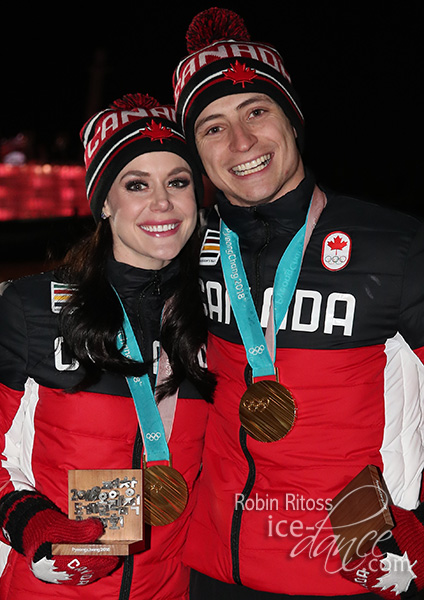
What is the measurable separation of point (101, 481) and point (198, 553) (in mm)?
549

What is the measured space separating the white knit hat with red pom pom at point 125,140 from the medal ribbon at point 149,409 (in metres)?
0.54

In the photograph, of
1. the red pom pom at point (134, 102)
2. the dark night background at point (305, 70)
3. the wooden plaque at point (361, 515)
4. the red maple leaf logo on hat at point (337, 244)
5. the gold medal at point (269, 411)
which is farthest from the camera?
the dark night background at point (305, 70)

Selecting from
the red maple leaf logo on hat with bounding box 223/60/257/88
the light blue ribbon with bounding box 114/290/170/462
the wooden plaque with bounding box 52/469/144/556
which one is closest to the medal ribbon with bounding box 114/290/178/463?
the light blue ribbon with bounding box 114/290/170/462

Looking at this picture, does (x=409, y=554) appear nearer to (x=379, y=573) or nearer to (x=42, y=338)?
(x=379, y=573)

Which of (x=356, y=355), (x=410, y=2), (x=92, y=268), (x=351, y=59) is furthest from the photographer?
(x=351, y=59)

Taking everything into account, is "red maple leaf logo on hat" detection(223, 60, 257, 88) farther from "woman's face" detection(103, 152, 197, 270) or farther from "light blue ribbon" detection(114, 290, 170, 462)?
"light blue ribbon" detection(114, 290, 170, 462)

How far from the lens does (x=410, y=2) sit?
11.9 meters

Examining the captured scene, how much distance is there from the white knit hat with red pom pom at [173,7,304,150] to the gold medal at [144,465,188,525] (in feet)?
3.79

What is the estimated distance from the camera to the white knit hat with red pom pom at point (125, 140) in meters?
Result: 2.36

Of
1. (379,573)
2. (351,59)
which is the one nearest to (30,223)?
(351,59)

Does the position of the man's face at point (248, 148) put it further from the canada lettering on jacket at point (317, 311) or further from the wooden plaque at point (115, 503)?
the wooden plaque at point (115, 503)

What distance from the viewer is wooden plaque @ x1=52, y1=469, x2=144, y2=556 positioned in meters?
1.82

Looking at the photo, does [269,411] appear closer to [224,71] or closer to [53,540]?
[53,540]

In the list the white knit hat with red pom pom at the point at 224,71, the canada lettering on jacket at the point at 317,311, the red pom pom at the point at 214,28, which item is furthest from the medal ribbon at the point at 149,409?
the red pom pom at the point at 214,28
